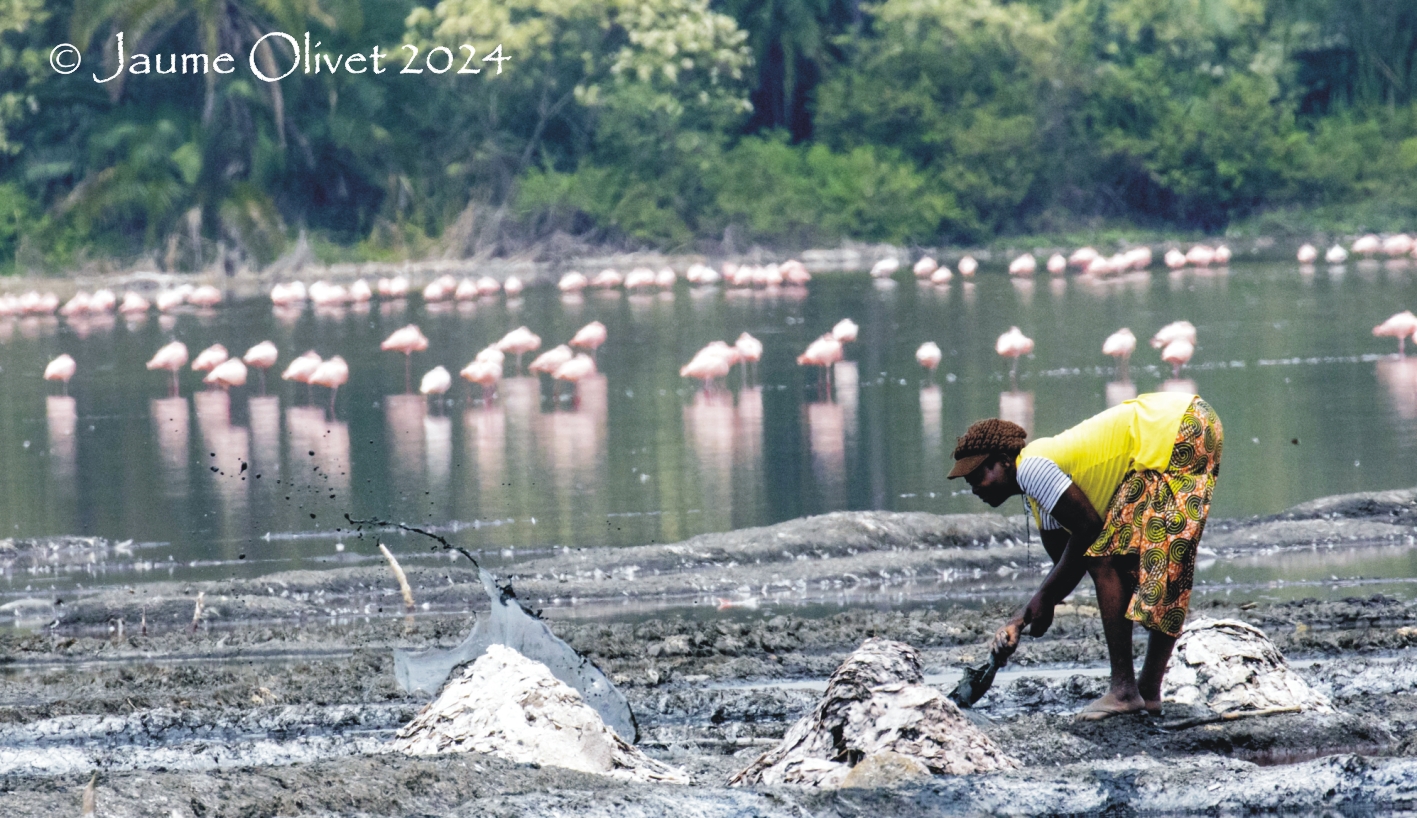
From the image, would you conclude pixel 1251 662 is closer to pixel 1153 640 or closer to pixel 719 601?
pixel 1153 640

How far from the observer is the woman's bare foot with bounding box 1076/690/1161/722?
7.42 meters

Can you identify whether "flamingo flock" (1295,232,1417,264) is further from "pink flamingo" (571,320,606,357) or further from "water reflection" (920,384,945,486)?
"water reflection" (920,384,945,486)

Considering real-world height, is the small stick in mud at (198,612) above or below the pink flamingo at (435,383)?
below

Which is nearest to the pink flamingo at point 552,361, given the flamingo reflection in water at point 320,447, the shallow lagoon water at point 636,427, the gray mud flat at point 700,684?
Answer: the shallow lagoon water at point 636,427

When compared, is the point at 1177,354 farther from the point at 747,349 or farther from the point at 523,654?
the point at 523,654

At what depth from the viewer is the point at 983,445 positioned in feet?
22.8

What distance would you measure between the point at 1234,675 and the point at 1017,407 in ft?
38.4

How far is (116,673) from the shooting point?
31.6 feet

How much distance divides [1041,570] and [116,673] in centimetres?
506

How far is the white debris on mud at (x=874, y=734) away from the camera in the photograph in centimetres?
706

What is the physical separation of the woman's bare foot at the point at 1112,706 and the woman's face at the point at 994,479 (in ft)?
2.98

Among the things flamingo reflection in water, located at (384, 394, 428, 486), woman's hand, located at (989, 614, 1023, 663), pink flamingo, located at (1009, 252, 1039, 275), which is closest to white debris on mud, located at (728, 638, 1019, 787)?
woman's hand, located at (989, 614, 1023, 663)

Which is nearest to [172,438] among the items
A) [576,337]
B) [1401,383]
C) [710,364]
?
[710,364]

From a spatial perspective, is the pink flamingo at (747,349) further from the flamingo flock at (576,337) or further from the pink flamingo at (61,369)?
the pink flamingo at (61,369)
